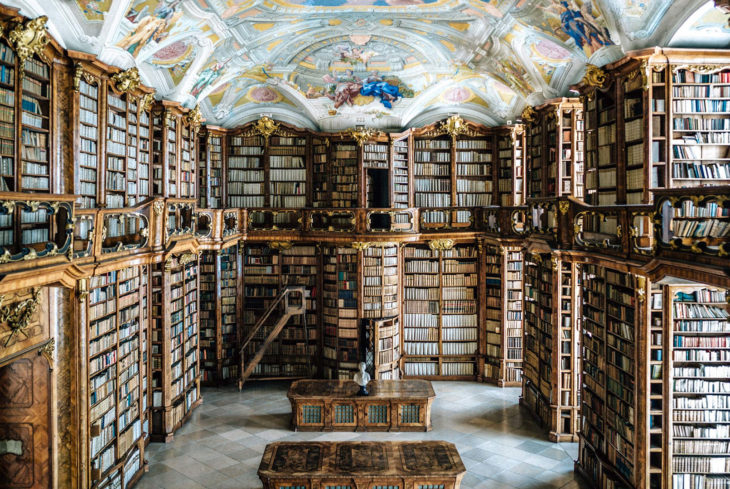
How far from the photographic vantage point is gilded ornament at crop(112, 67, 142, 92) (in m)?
8.28

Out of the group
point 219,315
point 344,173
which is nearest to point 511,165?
point 344,173

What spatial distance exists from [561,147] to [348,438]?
6705 mm

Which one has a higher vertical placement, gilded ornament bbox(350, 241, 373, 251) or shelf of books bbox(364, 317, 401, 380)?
gilded ornament bbox(350, 241, 373, 251)

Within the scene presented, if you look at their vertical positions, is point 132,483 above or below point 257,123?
below

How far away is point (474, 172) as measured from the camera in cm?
1442

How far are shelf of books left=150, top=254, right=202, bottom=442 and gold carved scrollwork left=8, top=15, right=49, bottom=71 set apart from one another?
4.21m

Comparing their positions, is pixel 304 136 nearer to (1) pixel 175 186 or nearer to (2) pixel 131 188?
(1) pixel 175 186

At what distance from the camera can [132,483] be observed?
27.5 feet

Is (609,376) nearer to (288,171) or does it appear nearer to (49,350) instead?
(49,350)

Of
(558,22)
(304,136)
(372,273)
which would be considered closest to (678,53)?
(558,22)

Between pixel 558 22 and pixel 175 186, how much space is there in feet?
25.9

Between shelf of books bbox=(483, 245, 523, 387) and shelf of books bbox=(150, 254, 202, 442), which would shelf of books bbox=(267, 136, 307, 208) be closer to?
shelf of books bbox=(150, 254, 202, 442)

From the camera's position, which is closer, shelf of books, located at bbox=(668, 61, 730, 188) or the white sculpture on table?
shelf of books, located at bbox=(668, 61, 730, 188)

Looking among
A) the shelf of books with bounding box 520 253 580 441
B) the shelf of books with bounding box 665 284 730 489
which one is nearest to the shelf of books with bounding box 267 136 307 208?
the shelf of books with bounding box 520 253 580 441
